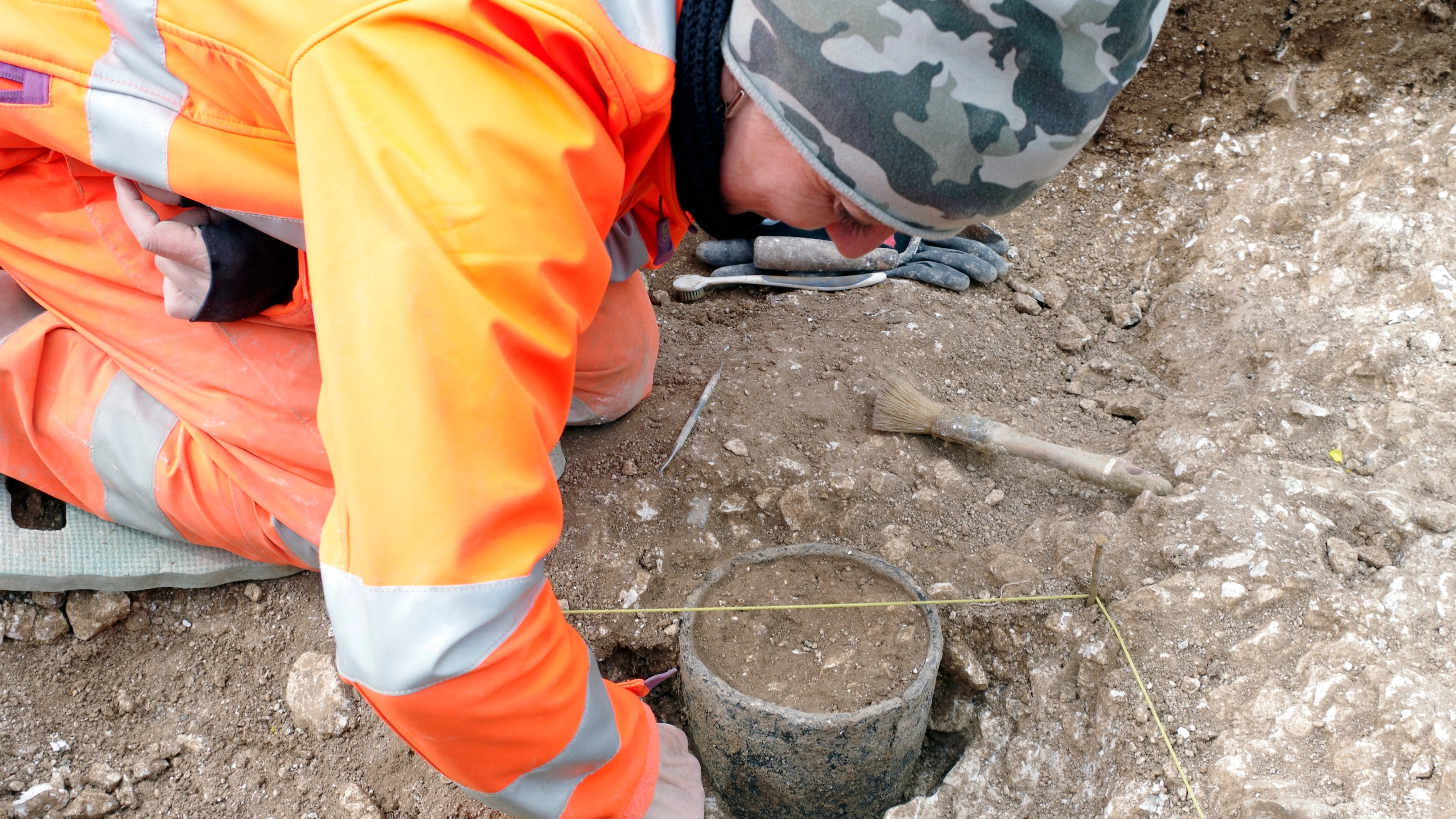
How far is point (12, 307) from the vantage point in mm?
1889

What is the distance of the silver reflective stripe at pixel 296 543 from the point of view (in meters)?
1.82

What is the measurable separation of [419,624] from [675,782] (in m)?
0.76

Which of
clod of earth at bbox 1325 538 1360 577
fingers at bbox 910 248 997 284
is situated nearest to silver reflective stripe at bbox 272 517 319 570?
clod of earth at bbox 1325 538 1360 577

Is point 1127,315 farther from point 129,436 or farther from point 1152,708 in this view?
point 129,436

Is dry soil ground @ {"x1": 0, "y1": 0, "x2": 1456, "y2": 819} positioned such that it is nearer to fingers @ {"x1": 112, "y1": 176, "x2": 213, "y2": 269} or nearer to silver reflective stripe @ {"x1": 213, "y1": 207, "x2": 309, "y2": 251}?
fingers @ {"x1": 112, "y1": 176, "x2": 213, "y2": 269}

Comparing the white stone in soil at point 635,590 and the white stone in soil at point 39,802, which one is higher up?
the white stone in soil at point 635,590

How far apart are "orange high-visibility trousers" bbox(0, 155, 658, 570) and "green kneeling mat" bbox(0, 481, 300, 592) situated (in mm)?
97

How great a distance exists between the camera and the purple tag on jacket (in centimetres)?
135

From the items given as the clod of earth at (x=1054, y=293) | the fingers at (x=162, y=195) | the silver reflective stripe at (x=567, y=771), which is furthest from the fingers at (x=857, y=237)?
the clod of earth at (x=1054, y=293)

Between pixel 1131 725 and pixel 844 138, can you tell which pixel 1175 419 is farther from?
pixel 844 138

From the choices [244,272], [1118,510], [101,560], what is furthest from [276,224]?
[1118,510]

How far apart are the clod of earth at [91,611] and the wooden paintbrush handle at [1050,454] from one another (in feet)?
6.10

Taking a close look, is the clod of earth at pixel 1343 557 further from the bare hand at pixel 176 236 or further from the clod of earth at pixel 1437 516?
the bare hand at pixel 176 236

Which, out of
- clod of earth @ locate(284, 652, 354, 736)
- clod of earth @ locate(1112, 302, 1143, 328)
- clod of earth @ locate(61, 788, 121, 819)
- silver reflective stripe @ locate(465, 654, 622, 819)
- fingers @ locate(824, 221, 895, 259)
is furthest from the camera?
clod of earth @ locate(1112, 302, 1143, 328)
